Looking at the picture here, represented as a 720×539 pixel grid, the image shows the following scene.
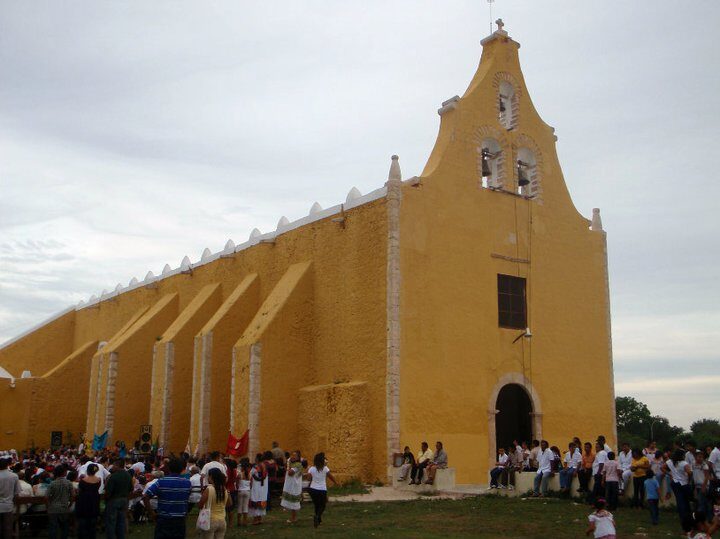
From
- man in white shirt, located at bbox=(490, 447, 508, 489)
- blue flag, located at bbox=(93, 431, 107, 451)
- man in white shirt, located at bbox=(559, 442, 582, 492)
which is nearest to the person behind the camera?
man in white shirt, located at bbox=(559, 442, 582, 492)

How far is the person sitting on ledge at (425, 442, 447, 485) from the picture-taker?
50.6 feet

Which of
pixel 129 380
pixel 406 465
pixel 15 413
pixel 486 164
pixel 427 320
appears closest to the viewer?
pixel 406 465

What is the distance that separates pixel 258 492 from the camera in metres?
12.1

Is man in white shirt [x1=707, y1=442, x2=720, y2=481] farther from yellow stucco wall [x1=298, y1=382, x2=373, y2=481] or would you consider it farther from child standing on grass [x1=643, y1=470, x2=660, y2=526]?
yellow stucco wall [x1=298, y1=382, x2=373, y2=481]

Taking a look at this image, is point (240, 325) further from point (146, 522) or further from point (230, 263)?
point (146, 522)

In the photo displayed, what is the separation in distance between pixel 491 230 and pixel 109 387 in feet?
42.2

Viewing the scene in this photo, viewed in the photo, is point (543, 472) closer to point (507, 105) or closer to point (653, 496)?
point (653, 496)

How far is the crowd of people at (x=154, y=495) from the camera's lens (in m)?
8.36

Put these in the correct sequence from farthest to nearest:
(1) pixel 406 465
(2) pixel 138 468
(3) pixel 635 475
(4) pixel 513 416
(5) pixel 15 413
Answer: (5) pixel 15 413, (4) pixel 513 416, (1) pixel 406 465, (2) pixel 138 468, (3) pixel 635 475

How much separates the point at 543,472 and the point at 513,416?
456cm

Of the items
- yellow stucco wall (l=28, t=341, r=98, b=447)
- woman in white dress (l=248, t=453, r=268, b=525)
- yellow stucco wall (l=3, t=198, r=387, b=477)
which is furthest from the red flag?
yellow stucco wall (l=28, t=341, r=98, b=447)

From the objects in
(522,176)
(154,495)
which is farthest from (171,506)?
(522,176)

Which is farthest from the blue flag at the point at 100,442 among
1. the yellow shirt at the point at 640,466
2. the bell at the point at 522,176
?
the yellow shirt at the point at 640,466

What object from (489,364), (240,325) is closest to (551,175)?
(489,364)
